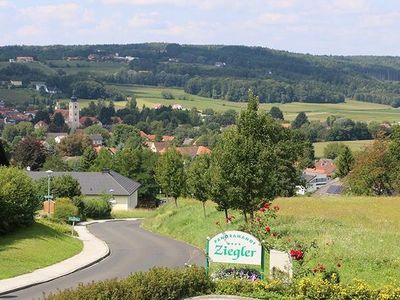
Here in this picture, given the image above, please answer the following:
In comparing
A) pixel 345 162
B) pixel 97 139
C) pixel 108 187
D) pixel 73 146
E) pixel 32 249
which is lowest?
pixel 97 139

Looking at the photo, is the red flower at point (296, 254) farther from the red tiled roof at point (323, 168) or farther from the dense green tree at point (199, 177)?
the red tiled roof at point (323, 168)

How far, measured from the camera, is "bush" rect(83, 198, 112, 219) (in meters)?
63.6

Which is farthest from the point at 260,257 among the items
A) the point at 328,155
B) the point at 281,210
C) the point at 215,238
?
the point at 328,155

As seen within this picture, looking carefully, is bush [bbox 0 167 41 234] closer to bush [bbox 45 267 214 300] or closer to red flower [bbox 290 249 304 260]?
bush [bbox 45 267 214 300]

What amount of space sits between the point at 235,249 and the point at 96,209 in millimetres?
46540

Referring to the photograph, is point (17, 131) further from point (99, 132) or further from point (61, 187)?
point (61, 187)

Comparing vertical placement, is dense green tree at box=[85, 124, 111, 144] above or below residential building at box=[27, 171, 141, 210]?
below

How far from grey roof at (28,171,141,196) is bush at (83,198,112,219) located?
8.82m

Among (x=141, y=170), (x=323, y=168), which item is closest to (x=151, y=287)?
(x=141, y=170)

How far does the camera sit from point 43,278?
84.5 ft

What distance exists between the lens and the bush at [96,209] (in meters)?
63.6

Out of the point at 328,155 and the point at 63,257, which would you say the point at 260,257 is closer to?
the point at 63,257

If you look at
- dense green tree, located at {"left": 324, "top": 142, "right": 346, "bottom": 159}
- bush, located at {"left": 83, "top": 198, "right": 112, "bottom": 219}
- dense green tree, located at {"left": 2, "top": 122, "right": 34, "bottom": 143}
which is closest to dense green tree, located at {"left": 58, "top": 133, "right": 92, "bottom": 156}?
dense green tree, located at {"left": 2, "top": 122, "right": 34, "bottom": 143}

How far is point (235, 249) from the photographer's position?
19047 millimetres
